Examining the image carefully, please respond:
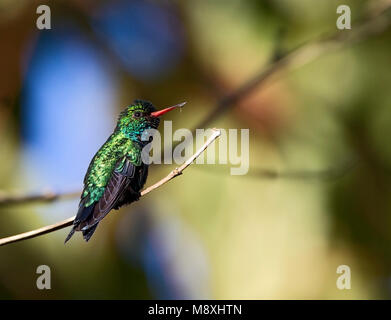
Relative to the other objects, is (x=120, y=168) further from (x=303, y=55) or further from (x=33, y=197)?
(x=303, y=55)

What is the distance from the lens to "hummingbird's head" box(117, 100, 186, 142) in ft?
6.37

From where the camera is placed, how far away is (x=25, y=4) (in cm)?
390

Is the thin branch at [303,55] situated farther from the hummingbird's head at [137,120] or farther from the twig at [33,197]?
the twig at [33,197]

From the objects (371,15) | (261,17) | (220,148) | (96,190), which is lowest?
(96,190)

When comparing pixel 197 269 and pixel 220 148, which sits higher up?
pixel 220 148

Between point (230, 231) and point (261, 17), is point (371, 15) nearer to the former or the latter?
point (261, 17)

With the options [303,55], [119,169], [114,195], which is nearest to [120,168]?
[119,169]

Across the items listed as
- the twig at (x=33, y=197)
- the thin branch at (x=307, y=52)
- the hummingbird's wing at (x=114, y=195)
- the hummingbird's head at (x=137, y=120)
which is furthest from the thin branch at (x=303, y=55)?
the twig at (x=33, y=197)

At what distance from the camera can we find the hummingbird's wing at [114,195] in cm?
145

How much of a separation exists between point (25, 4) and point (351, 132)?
2510mm

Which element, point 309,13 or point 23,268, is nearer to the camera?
point 23,268
